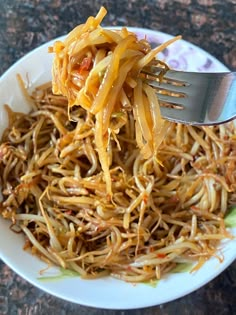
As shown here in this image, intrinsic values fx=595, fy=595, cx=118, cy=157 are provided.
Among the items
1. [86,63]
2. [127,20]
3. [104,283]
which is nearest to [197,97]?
[86,63]

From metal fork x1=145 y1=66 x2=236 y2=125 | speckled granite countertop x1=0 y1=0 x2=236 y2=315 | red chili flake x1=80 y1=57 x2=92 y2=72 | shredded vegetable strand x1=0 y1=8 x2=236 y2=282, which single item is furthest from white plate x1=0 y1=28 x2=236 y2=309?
speckled granite countertop x1=0 y1=0 x2=236 y2=315

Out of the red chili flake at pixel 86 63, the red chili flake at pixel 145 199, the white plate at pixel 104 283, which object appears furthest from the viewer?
the red chili flake at pixel 145 199

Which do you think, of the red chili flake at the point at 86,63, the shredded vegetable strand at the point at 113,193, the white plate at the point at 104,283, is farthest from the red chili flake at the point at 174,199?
the red chili flake at the point at 86,63

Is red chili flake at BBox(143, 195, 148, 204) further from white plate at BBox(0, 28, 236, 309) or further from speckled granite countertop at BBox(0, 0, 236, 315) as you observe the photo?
speckled granite countertop at BBox(0, 0, 236, 315)

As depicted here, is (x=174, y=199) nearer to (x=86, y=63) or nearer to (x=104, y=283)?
(x=104, y=283)

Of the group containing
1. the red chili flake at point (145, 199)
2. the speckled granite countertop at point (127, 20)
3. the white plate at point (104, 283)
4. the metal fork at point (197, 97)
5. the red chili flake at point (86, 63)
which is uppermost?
the red chili flake at point (86, 63)

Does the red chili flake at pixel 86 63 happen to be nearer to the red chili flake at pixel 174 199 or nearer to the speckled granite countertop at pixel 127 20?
the red chili flake at pixel 174 199

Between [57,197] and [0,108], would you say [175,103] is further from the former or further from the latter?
[0,108]

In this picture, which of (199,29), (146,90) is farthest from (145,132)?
(199,29)
